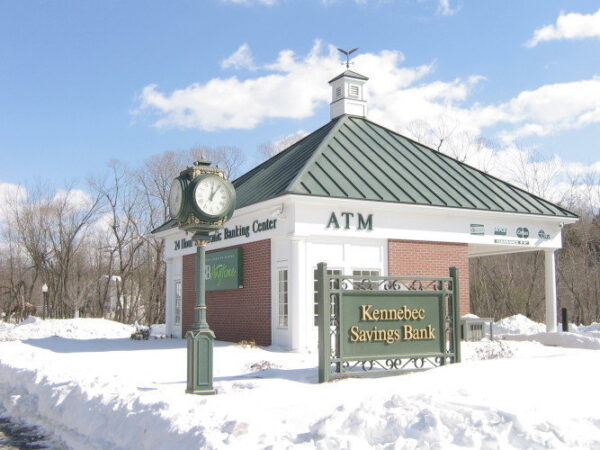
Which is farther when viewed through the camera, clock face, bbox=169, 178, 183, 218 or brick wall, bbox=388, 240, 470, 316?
brick wall, bbox=388, 240, 470, 316

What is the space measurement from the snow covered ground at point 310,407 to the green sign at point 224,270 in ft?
18.3

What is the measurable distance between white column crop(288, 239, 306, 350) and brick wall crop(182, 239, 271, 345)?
1.19 metres

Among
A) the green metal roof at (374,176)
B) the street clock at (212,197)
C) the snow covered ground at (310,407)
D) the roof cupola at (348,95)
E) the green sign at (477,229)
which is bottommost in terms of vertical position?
the snow covered ground at (310,407)

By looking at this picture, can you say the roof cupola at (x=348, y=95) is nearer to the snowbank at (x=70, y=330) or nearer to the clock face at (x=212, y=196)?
the clock face at (x=212, y=196)

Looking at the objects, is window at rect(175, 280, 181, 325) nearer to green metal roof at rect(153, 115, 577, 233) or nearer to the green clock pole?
green metal roof at rect(153, 115, 577, 233)

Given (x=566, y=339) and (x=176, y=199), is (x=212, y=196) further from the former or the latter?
(x=566, y=339)

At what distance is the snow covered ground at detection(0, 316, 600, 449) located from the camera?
19.6ft

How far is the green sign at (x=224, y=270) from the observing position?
60.2 ft

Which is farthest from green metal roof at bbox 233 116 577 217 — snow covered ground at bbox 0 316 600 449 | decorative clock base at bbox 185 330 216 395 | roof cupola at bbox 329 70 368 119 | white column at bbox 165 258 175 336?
decorative clock base at bbox 185 330 216 395

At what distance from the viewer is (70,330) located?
29297 millimetres

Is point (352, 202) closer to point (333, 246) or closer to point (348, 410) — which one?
point (333, 246)

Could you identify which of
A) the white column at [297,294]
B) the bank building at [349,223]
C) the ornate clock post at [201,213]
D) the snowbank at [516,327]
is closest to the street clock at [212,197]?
the ornate clock post at [201,213]

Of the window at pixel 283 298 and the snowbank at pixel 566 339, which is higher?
the window at pixel 283 298

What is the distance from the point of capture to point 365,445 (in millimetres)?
5906
